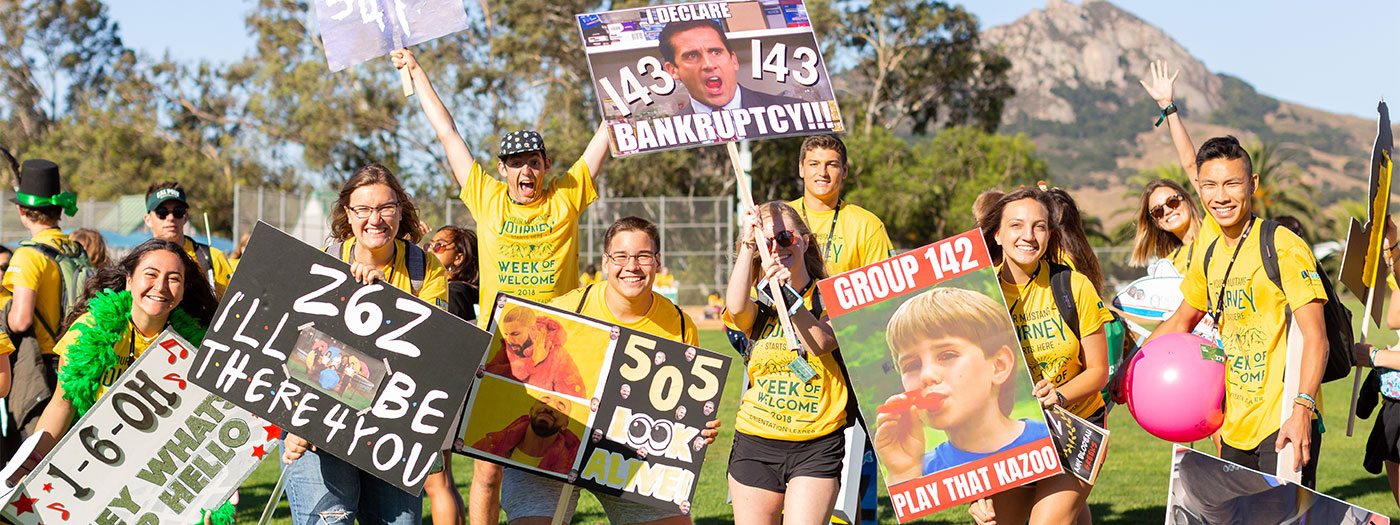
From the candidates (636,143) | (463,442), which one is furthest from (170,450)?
(636,143)

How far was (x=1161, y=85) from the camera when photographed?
5809 mm

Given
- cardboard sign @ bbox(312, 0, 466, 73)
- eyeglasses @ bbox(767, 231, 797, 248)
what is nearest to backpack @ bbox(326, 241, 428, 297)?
cardboard sign @ bbox(312, 0, 466, 73)

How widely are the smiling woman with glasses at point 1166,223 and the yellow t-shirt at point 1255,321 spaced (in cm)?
176

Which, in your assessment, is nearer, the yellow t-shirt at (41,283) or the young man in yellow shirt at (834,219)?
the young man in yellow shirt at (834,219)

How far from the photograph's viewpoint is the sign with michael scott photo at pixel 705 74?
5.01 m

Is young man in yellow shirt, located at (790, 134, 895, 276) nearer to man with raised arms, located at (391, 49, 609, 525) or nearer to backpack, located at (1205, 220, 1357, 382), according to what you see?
man with raised arms, located at (391, 49, 609, 525)

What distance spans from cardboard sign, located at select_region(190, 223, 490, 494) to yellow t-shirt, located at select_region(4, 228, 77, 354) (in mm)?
2217

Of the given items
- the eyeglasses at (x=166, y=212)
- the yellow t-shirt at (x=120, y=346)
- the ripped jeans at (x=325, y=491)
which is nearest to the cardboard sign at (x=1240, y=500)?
the ripped jeans at (x=325, y=491)

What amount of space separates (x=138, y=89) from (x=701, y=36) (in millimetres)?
49523

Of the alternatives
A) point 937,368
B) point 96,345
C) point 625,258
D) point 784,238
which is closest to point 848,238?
point 784,238

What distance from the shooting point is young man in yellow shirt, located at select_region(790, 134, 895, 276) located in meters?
5.51

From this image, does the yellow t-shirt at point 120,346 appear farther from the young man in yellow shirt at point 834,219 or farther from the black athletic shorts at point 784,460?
the young man in yellow shirt at point 834,219

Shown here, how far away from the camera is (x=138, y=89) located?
159 ft

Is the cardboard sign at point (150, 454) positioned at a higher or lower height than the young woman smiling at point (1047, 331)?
higher
